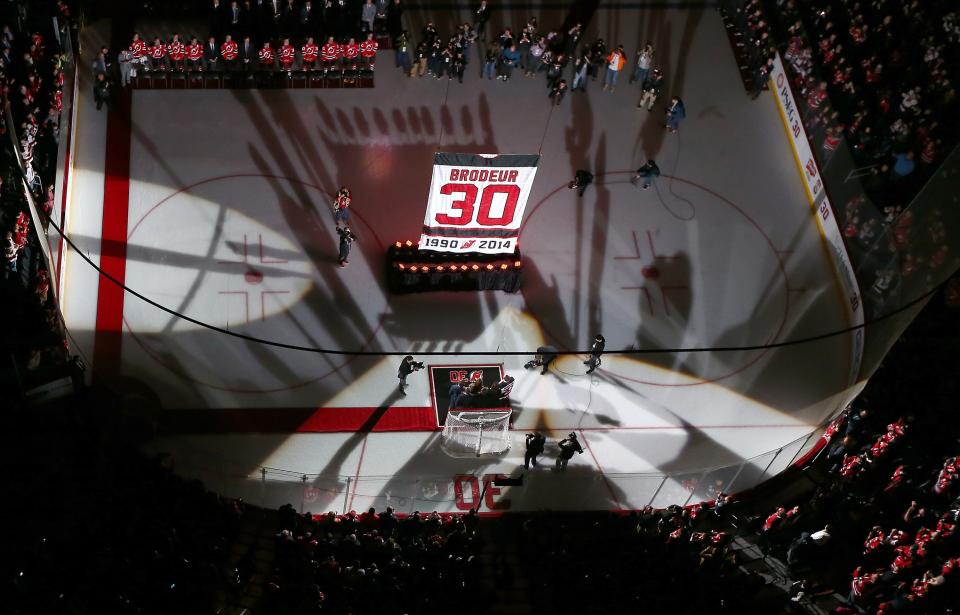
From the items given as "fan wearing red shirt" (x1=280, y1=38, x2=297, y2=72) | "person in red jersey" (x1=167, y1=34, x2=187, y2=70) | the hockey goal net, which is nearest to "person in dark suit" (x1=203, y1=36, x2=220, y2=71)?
"person in red jersey" (x1=167, y1=34, x2=187, y2=70)

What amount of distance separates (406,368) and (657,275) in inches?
240

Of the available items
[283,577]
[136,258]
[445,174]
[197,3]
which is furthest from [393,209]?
[283,577]

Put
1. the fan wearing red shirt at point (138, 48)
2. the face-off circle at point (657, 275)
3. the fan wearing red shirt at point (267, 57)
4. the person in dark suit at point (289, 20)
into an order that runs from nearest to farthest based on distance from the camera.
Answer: the face-off circle at point (657, 275) → the fan wearing red shirt at point (138, 48) → the fan wearing red shirt at point (267, 57) → the person in dark suit at point (289, 20)

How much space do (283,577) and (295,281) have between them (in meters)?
6.95

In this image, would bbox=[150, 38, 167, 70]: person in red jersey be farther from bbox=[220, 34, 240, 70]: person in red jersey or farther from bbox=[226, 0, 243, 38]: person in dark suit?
bbox=[226, 0, 243, 38]: person in dark suit

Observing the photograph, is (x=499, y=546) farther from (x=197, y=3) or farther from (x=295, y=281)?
(x=197, y=3)

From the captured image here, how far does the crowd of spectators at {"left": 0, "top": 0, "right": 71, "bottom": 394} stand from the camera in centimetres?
1576

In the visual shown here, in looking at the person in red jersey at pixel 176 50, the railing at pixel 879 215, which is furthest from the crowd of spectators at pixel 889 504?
the person in red jersey at pixel 176 50

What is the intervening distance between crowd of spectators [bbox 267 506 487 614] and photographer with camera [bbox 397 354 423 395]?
291cm

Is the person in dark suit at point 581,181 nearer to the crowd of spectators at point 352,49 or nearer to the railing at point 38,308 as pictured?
the crowd of spectators at point 352,49

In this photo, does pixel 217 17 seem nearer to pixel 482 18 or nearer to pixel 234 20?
pixel 234 20

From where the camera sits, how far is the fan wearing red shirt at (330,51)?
70.2 ft

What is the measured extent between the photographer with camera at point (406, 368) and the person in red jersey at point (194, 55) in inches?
355

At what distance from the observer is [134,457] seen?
1502 centimetres
